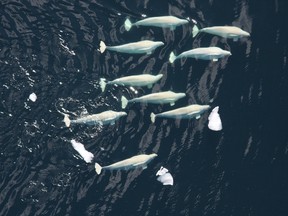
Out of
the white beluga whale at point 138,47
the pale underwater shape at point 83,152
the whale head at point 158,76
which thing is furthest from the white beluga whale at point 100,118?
the white beluga whale at point 138,47

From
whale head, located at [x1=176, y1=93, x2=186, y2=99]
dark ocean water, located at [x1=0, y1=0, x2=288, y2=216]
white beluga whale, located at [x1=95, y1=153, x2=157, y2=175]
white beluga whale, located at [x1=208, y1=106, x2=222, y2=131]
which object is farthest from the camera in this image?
white beluga whale, located at [x1=208, y1=106, x2=222, y2=131]

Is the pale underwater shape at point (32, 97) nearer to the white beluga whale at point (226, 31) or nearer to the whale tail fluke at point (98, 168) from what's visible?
the whale tail fluke at point (98, 168)

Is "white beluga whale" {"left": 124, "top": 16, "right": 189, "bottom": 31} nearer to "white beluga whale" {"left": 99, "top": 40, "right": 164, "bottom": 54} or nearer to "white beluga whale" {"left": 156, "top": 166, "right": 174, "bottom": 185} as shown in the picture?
"white beluga whale" {"left": 99, "top": 40, "right": 164, "bottom": 54}

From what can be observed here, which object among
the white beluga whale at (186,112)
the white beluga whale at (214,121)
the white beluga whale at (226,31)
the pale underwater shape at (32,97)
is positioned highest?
the white beluga whale at (226,31)

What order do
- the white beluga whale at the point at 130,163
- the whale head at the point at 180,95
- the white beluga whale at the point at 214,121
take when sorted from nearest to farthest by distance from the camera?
the white beluga whale at the point at 130,163 → the whale head at the point at 180,95 → the white beluga whale at the point at 214,121

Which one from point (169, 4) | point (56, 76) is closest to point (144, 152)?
point (56, 76)

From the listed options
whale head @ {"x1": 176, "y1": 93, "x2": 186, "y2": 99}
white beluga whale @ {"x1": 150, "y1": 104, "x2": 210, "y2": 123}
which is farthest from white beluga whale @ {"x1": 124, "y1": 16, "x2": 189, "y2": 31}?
white beluga whale @ {"x1": 150, "y1": 104, "x2": 210, "y2": 123}
